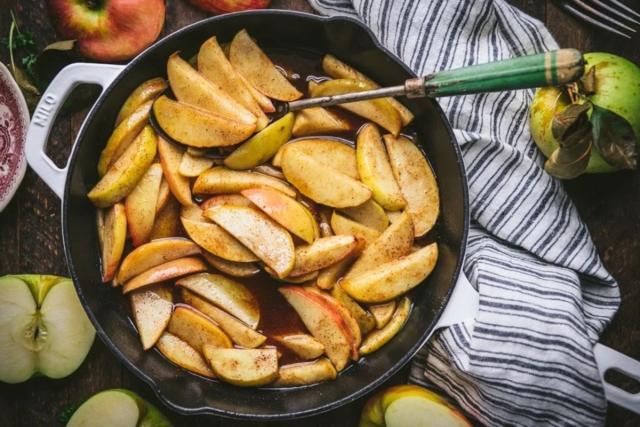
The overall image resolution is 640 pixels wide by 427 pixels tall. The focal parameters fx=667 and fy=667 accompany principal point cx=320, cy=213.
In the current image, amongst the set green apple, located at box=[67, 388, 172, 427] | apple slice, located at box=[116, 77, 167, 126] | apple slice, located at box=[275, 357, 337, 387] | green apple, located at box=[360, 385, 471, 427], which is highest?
apple slice, located at box=[116, 77, 167, 126]

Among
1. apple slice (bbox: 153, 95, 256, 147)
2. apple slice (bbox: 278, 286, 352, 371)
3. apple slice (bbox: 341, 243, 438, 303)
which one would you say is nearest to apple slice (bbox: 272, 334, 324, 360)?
apple slice (bbox: 278, 286, 352, 371)

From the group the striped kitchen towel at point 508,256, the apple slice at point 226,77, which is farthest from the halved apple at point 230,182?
the striped kitchen towel at point 508,256

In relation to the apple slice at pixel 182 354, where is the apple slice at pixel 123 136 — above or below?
above

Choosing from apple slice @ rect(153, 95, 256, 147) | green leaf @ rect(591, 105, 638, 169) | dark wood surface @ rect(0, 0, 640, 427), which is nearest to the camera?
green leaf @ rect(591, 105, 638, 169)

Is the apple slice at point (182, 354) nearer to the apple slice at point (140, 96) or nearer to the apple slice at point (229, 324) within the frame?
the apple slice at point (229, 324)

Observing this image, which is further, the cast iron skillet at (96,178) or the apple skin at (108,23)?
the apple skin at (108,23)

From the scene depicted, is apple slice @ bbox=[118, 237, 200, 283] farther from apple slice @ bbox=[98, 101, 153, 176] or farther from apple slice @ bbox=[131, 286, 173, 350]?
apple slice @ bbox=[98, 101, 153, 176]
